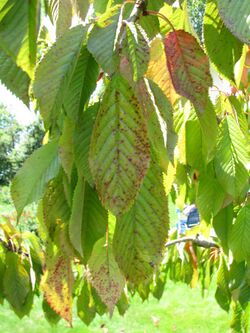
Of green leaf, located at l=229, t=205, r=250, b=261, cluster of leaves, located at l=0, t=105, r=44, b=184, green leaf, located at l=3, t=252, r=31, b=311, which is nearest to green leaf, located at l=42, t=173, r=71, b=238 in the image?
green leaf, located at l=229, t=205, r=250, b=261

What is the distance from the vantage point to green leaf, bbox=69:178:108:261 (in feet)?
1.75

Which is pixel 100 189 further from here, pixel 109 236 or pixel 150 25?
pixel 150 25

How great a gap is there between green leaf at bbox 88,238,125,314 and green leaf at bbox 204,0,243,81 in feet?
0.86

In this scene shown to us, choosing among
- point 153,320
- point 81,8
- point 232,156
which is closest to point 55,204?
point 81,8

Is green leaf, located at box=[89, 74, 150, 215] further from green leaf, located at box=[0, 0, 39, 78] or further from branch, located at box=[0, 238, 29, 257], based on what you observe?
branch, located at box=[0, 238, 29, 257]

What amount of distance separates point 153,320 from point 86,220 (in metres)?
3.53

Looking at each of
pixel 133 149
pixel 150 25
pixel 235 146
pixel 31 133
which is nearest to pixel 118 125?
pixel 133 149

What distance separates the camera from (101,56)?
1.47 ft

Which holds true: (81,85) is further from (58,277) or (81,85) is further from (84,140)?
(58,277)

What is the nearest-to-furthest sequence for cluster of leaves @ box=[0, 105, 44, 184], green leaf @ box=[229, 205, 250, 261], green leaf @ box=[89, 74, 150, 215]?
green leaf @ box=[89, 74, 150, 215], green leaf @ box=[229, 205, 250, 261], cluster of leaves @ box=[0, 105, 44, 184]

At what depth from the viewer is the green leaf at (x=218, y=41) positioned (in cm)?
64

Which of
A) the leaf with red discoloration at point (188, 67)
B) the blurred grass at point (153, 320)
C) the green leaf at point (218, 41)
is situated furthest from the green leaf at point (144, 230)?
the blurred grass at point (153, 320)

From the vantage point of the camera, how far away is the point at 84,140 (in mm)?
498

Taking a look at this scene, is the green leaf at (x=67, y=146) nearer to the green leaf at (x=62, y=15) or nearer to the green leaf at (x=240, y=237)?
the green leaf at (x=62, y=15)
